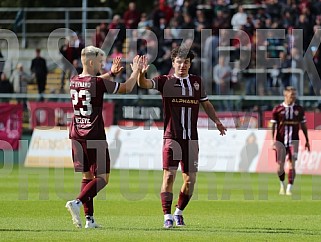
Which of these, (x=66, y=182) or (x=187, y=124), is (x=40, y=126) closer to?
(x=66, y=182)

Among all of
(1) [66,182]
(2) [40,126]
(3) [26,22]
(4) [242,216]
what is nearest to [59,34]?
(3) [26,22]

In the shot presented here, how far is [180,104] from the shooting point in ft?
45.0

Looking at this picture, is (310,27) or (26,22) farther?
(26,22)

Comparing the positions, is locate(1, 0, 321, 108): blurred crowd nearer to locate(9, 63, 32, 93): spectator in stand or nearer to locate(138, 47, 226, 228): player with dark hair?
locate(9, 63, 32, 93): spectator in stand

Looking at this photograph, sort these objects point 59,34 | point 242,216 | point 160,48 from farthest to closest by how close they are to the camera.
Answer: point 59,34 < point 160,48 < point 242,216

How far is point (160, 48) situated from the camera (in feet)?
101

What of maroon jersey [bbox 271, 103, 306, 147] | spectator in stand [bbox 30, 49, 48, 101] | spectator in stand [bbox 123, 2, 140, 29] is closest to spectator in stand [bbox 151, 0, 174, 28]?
spectator in stand [bbox 123, 2, 140, 29]

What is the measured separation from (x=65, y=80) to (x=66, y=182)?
372 inches

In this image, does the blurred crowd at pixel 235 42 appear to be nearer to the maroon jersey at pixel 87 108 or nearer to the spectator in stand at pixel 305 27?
the spectator in stand at pixel 305 27

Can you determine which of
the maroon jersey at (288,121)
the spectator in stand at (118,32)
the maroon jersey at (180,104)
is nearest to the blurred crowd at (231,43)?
the spectator in stand at (118,32)

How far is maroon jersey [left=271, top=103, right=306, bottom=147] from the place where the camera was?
2114 cm

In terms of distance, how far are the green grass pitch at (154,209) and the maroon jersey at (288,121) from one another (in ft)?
4.13

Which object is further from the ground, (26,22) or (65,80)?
(26,22)

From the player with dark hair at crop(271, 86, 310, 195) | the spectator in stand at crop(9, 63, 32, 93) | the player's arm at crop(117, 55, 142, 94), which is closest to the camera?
the player's arm at crop(117, 55, 142, 94)
